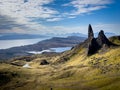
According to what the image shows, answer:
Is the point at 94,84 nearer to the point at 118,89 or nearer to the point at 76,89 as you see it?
the point at 76,89

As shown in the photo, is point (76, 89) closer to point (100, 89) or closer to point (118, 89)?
point (100, 89)

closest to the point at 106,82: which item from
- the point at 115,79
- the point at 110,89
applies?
the point at 115,79

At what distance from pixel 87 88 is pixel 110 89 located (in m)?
25.6

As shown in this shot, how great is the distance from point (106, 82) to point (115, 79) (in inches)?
350

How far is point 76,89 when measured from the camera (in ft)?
642

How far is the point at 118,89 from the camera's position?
6545 inches

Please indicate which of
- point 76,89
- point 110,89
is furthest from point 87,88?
point 110,89

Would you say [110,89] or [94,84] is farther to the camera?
[94,84]

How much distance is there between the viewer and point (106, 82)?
194875 mm

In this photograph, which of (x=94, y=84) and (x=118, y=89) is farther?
(x=94, y=84)

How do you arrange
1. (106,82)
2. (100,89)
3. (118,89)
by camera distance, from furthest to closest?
(106,82)
(100,89)
(118,89)

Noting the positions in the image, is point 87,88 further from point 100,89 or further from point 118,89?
point 118,89

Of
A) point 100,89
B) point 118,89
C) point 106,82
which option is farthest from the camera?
point 106,82

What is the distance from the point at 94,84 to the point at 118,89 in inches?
1418
